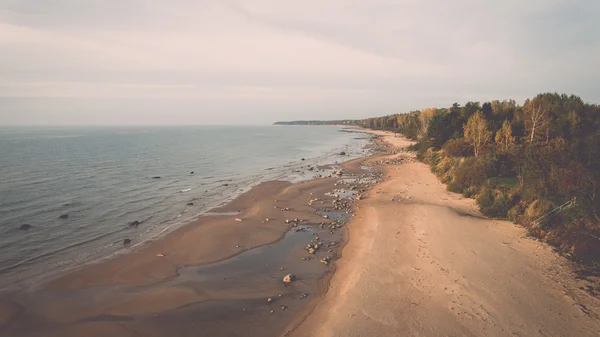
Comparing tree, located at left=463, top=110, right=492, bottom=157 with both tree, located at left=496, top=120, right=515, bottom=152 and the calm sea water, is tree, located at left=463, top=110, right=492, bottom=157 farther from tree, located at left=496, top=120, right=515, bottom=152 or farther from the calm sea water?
the calm sea water

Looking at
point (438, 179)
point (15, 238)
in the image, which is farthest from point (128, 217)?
point (438, 179)

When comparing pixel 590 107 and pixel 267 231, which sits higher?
pixel 590 107

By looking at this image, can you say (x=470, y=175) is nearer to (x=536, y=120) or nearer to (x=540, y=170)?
(x=540, y=170)

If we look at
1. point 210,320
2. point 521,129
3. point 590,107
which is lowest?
point 210,320

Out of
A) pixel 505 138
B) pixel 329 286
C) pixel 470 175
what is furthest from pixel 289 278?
pixel 505 138

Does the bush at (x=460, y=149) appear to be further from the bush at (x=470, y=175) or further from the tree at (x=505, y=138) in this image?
the bush at (x=470, y=175)

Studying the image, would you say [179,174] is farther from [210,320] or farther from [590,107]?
[590,107]
